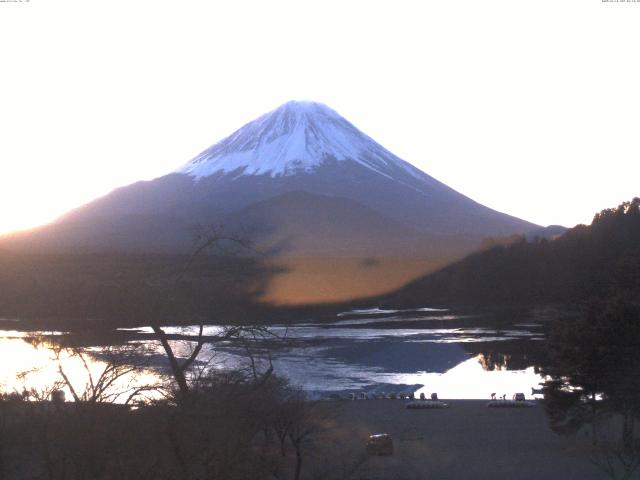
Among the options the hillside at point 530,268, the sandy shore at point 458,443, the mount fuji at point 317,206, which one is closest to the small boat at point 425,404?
the sandy shore at point 458,443

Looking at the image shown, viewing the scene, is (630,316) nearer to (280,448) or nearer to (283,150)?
(280,448)

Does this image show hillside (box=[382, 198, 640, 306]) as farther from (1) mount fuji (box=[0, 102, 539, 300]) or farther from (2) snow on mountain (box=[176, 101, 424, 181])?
(2) snow on mountain (box=[176, 101, 424, 181])

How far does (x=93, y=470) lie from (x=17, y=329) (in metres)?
5.09

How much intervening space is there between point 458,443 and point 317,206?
44960 mm

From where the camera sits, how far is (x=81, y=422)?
12.3 ft

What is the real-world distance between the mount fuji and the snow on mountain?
103 millimetres

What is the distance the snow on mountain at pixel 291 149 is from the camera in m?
73.0

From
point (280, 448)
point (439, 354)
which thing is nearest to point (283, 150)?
point (439, 354)

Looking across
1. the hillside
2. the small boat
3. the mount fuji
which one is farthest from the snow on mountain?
the small boat

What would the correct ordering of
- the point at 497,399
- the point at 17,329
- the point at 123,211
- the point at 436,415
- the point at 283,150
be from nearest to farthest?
the point at 17,329 < the point at 436,415 < the point at 497,399 < the point at 123,211 < the point at 283,150

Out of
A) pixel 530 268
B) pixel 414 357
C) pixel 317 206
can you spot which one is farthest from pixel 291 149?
pixel 414 357

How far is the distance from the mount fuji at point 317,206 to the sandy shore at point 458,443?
11146mm

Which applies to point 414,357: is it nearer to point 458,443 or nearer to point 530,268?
point 458,443

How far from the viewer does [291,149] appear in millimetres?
77312
